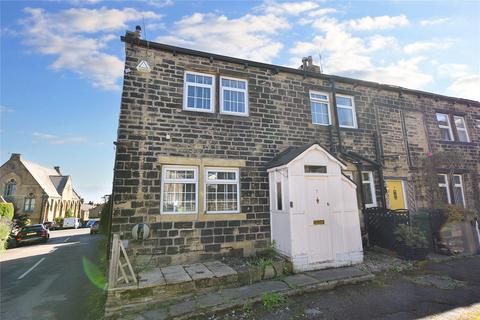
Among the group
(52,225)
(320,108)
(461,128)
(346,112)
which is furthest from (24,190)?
Result: (461,128)

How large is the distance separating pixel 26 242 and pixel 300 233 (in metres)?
24.3

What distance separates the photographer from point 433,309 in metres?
4.81

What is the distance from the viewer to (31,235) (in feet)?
66.5

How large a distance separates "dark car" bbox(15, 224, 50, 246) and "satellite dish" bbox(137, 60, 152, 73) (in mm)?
21146

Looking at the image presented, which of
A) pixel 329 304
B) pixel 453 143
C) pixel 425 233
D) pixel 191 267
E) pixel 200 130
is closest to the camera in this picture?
pixel 329 304

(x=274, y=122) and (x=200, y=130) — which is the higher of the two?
(x=274, y=122)

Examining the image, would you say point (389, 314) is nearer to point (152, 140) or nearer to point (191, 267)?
point (191, 267)

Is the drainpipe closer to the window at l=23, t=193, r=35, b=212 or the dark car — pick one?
the dark car

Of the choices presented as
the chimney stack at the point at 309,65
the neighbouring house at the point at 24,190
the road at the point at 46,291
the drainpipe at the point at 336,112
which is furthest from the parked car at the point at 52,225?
the drainpipe at the point at 336,112

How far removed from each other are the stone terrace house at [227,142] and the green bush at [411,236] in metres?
1.85

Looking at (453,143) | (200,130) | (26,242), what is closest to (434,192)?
(453,143)

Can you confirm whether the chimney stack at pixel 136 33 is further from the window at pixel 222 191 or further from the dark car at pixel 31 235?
the dark car at pixel 31 235

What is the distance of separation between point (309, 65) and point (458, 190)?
10208 millimetres

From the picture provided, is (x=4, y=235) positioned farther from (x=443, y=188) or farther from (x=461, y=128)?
(x=461, y=128)
